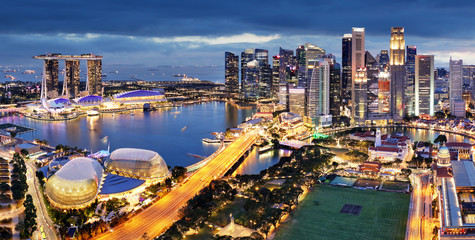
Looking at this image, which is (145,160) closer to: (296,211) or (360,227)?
(296,211)

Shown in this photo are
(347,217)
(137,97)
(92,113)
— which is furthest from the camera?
(137,97)

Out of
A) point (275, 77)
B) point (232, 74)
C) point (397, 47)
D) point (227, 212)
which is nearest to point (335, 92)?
point (397, 47)

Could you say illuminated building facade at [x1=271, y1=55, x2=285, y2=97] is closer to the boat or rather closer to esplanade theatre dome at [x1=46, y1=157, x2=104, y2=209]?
the boat

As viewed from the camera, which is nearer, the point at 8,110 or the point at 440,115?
the point at 440,115

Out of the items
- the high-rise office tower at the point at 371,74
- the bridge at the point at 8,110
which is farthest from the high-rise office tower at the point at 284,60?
the bridge at the point at 8,110

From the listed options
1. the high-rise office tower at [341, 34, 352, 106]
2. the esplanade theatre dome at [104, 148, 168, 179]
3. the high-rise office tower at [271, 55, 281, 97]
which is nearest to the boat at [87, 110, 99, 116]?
the high-rise office tower at [341, 34, 352, 106]

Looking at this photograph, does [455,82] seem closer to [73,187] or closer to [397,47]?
[397,47]

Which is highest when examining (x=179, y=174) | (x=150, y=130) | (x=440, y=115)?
(x=440, y=115)
